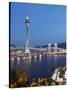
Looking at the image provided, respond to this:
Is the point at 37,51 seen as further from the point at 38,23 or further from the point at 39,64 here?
the point at 38,23

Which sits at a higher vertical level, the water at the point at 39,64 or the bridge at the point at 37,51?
the bridge at the point at 37,51

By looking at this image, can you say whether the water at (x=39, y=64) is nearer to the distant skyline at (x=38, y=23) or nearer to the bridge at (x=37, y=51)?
the bridge at (x=37, y=51)

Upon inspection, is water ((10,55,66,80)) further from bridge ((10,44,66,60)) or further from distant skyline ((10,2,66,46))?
distant skyline ((10,2,66,46))

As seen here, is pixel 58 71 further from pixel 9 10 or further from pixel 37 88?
pixel 9 10

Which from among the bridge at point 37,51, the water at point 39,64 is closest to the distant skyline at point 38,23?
the bridge at point 37,51

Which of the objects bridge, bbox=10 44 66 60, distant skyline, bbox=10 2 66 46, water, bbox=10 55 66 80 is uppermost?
distant skyline, bbox=10 2 66 46

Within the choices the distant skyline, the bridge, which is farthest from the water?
the distant skyline
